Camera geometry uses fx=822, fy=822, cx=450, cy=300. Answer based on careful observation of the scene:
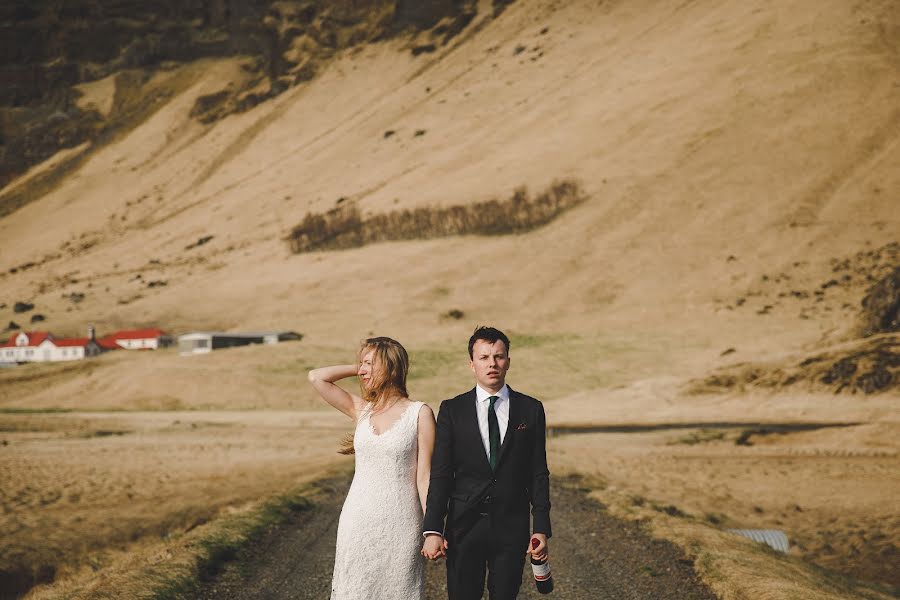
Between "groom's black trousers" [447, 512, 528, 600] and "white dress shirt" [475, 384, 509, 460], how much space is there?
50cm

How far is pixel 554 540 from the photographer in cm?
1362

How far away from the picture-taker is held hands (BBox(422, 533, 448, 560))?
16.9 feet

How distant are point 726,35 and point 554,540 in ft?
378

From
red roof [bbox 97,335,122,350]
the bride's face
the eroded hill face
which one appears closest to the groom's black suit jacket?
the bride's face

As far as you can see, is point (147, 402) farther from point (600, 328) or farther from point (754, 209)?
point (754, 209)

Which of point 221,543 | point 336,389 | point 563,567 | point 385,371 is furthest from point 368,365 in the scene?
point 221,543

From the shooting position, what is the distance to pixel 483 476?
5527 mm

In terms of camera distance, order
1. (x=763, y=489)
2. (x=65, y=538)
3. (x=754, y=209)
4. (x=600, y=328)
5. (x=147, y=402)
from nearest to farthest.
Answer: (x=65, y=538) → (x=763, y=489) → (x=147, y=402) → (x=600, y=328) → (x=754, y=209)

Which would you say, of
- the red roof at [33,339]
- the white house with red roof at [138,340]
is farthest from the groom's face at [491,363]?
the red roof at [33,339]

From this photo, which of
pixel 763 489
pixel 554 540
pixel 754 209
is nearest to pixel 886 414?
pixel 763 489

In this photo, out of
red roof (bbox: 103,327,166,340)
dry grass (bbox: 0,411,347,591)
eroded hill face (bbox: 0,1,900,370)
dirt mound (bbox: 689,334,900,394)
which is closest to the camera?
dry grass (bbox: 0,411,347,591)

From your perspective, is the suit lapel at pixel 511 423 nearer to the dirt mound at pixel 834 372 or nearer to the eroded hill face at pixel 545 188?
the dirt mound at pixel 834 372

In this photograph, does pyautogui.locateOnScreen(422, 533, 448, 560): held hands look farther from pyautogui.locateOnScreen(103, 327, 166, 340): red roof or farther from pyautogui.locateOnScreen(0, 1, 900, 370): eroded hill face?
pyautogui.locateOnScreen(103, 327, 166, 340): red roof

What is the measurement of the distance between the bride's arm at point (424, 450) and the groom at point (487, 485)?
61 mm
